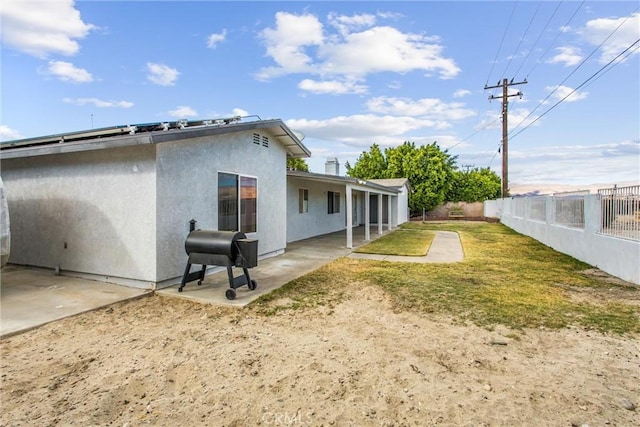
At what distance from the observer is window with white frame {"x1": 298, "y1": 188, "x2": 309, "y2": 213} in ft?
45.5

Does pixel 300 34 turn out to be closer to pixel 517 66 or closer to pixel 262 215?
pixel 262 215

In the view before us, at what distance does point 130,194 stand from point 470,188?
3465 centimetres

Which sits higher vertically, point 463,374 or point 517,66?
point 517,66

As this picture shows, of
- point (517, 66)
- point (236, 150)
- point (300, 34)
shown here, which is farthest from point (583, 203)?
point (517, 66)

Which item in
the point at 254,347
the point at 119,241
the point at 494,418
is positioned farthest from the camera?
the point at 119,241

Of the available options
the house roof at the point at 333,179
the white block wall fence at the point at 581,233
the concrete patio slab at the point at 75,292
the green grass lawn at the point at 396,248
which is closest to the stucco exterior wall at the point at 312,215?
the house roof at the point at 333,179

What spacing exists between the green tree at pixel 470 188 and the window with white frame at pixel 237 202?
2621 cm

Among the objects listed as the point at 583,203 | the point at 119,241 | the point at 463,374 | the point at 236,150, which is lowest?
the point at 463,374

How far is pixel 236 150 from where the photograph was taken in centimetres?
812

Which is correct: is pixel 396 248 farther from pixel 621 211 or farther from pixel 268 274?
pixel 621 211

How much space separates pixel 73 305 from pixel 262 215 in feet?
16.0

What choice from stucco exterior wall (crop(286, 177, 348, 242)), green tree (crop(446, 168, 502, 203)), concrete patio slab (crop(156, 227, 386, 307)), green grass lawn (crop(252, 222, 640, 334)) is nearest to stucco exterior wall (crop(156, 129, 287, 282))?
concrete patio slab (crop(156, 227, 386, 307))

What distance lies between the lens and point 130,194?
6.07m

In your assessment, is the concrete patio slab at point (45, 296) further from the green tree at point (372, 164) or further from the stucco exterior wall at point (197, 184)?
the green tree at point (372, 164)
